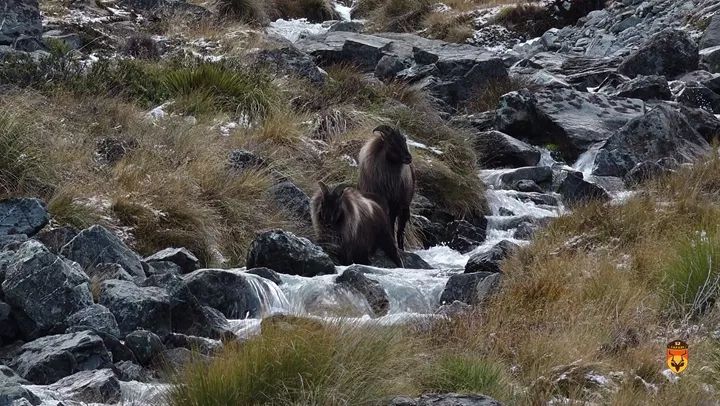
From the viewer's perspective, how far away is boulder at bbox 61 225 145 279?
767 centimetres

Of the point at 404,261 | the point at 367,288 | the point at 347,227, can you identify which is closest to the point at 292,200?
the point at 347,227

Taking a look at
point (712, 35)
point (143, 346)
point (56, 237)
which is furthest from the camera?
point (712, 35)

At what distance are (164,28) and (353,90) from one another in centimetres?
435

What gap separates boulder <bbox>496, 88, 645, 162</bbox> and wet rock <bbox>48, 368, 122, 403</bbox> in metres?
11.3

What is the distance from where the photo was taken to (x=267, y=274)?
862 centimetres

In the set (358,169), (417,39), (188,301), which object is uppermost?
(188,301)

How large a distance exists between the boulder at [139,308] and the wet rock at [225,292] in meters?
1.09

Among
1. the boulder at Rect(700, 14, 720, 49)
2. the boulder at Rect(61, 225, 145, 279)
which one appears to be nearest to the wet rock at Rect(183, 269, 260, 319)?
the boulder at Rect(61, 225, 145, 279)

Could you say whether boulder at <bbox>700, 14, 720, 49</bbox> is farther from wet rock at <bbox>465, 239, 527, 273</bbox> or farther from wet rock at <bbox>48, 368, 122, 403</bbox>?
wet rock at <bbox>48, 368, 122, 403</bbox>

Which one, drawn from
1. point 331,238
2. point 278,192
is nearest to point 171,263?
point 331,238

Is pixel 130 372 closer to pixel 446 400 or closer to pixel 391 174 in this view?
pixel 446 400

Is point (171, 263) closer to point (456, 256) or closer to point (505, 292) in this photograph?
point (505, 292)

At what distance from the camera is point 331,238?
33.6ft

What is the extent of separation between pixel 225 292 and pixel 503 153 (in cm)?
771
